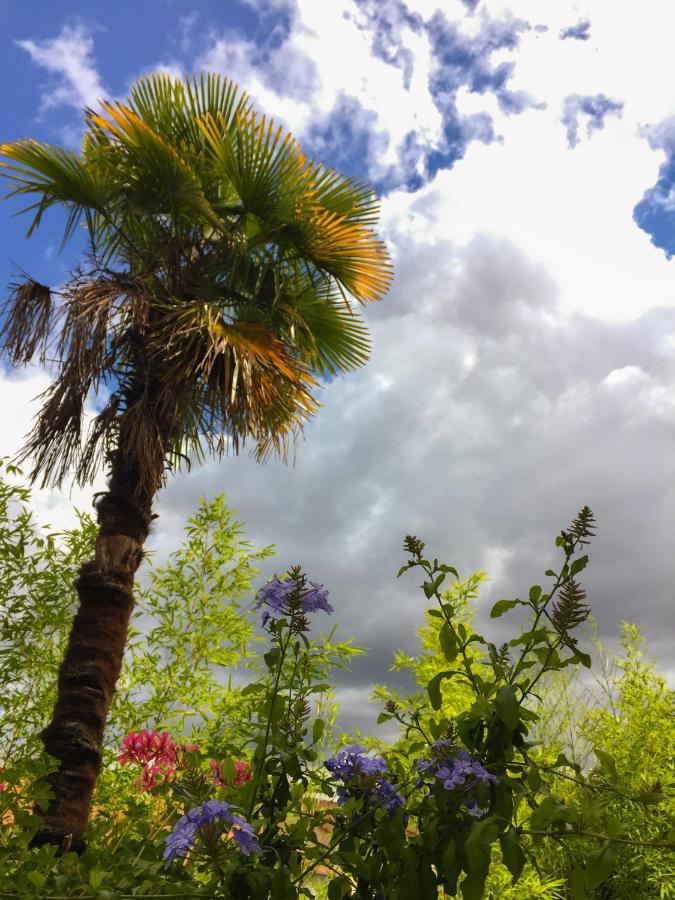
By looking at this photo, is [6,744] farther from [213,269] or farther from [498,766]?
[498,766]

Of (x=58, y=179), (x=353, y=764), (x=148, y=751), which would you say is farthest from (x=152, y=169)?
(x=353, y=764)

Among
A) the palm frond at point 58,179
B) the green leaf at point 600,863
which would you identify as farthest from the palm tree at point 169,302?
the green leaf at point 600,863

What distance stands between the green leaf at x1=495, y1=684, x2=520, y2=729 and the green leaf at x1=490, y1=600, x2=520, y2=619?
29 centimetres

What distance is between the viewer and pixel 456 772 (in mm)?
1962

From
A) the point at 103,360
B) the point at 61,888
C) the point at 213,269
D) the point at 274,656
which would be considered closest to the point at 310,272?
the point at 213,269

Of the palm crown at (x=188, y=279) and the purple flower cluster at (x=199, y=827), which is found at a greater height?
the palm crown at (x=188, y=279)

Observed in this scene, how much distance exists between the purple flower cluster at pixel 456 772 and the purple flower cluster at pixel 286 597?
22.0 inches

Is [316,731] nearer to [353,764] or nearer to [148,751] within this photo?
[353,764]

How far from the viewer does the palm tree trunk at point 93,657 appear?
14.8 feet

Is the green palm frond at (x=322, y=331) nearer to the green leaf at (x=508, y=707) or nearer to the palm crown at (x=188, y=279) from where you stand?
the palm crown at (x=188, y=279)

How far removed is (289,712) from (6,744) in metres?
4.75

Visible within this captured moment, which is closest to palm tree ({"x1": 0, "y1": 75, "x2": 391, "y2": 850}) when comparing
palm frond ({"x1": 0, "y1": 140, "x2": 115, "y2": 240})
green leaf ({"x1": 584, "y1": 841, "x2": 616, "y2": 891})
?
palm frond ({"x1": 0, "y1": 140, "x2": 115, "y2": 240})

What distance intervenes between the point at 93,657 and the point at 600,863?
3739mm

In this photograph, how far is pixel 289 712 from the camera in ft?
7.83
